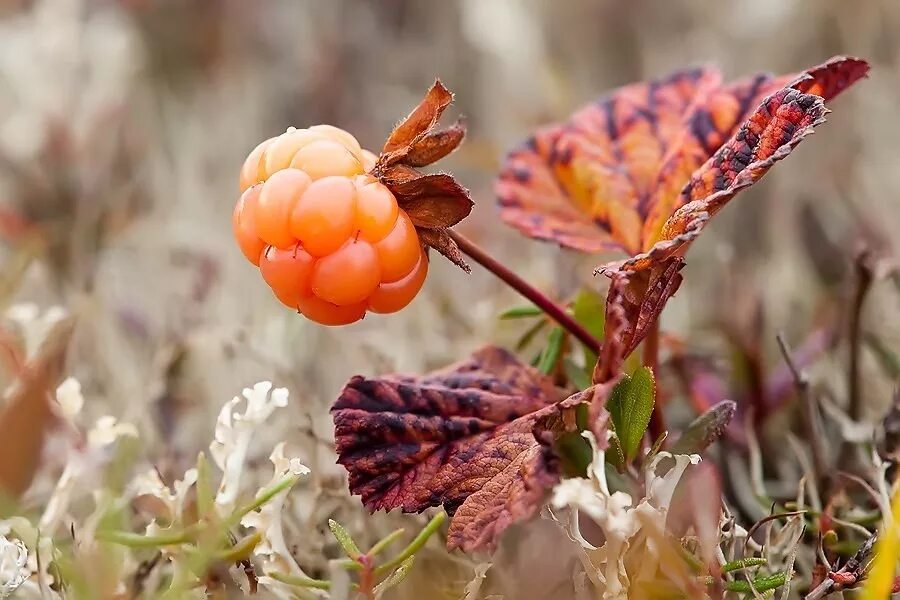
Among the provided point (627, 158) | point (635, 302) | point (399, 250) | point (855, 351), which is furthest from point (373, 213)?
point (855, 351)

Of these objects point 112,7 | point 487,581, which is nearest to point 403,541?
point 487,581

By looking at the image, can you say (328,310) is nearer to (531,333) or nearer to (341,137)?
(341,137)

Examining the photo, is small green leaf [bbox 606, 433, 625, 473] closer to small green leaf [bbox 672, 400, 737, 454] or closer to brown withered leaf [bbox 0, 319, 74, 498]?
small green leaf [bbox 672, 400, 737, 454]

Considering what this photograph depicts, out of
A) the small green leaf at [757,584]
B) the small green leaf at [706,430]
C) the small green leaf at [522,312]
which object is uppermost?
the small green leaf at [522,312]

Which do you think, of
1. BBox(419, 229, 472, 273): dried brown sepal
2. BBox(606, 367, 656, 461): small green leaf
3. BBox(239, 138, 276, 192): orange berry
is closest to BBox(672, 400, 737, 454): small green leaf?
BBox(606, 367, 656, 461): small green leaf

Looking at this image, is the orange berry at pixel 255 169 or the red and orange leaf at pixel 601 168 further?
the red and orange leaf at pixel 601 168

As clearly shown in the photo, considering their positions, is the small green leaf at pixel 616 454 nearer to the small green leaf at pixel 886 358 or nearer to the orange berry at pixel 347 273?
the orange berry at pixel 347 273

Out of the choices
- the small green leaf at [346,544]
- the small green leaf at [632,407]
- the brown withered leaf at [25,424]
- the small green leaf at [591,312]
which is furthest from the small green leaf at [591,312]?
the brown withered leaf at [25,424]
